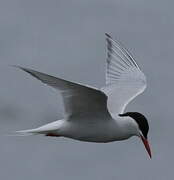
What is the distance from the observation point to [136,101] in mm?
13836

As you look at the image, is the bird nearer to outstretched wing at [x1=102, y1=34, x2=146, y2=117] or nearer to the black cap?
the black cap

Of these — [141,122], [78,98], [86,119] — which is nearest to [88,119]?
[86,119]

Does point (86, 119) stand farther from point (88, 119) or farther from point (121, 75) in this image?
point (121, 75)

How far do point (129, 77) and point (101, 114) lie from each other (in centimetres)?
136

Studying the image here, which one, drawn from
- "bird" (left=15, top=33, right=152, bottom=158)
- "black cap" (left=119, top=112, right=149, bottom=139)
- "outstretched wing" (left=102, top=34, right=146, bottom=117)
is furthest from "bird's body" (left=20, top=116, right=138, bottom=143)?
"outstretched wing" (left=102, top=34, right=146, bottom=117)

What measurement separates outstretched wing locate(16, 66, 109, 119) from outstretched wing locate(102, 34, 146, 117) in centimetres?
104

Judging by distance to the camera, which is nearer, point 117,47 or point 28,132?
point 28,132

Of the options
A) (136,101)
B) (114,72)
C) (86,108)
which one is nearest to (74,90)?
(86,108)

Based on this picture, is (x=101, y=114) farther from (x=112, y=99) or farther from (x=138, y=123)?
(x=112, y=99)

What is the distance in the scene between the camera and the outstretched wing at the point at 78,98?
→ 723cm

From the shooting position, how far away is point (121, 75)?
30.1 ft

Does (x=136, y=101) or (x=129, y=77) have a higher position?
(x=129, y=77)

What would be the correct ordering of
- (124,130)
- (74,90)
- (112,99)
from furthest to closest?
(112,99)
(124,130)
(74,90)

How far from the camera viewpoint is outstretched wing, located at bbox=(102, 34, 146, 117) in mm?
8977
